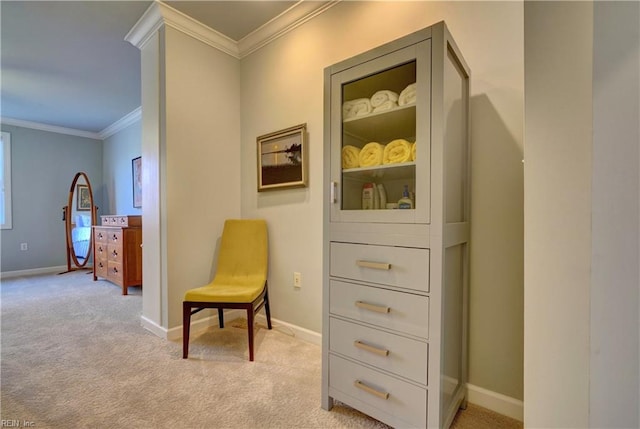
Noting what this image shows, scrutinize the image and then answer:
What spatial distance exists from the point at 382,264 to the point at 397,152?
0.50 m

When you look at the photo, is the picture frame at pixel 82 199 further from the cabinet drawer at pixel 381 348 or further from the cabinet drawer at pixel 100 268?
the cabinet drawer at pixel 381 348

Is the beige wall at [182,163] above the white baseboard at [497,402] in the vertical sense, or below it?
above

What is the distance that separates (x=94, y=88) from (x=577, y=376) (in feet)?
15.4

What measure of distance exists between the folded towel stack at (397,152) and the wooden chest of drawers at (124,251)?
3242 millimetres

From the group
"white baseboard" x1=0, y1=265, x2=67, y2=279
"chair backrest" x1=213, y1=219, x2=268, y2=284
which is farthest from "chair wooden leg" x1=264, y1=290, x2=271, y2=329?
"white baseboard" x1=0, y1=265, x2=67, y2=279

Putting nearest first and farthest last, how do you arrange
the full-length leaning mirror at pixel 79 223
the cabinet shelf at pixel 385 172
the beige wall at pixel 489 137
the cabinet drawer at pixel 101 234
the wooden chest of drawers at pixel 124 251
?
the cabinet shelf at pixel 385 172
the beige wall at pixel 489 137
the wooden chest of drawers at pixel 124 251
the cabinet drawer at pixel 101 234
the full-length leaning mirror at pixel 79 223

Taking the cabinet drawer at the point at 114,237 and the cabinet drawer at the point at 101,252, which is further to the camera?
the cabinet drawer at the point at 101,252

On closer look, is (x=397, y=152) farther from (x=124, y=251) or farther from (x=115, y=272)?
(x=115, y=272)

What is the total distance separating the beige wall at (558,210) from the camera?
0.63m

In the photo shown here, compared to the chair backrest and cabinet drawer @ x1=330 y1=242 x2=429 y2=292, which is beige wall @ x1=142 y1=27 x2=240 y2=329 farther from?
cabinet drawer @ x1=330 y1=242 x2=429 y2=292

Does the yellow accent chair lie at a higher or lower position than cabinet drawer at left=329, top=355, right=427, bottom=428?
higher

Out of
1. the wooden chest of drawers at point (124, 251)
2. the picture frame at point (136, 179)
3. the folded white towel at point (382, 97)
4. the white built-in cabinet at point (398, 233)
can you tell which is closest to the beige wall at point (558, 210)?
the white built-in cabinet at point (398, 233)

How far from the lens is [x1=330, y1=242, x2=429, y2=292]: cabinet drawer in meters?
1.10

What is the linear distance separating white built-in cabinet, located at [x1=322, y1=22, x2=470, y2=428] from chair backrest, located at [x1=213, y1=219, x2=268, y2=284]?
1.01 metres
